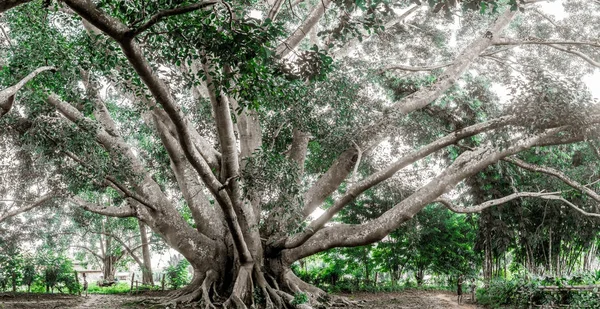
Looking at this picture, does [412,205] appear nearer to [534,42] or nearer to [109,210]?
[534,42]

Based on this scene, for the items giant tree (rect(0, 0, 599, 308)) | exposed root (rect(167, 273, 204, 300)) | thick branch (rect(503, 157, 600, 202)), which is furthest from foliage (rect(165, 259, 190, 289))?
thick branch (rect(503, 157, 600, 202))

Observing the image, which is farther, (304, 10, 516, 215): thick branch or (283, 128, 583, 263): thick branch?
(304, 10, 516, 215): thick branch

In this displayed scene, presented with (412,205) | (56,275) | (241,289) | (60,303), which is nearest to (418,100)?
(412,205)

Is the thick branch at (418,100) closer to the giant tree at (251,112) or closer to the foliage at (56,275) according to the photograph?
the giant tree at (251,112)

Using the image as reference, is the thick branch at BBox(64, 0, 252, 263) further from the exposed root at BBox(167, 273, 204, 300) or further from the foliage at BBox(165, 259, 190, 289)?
the foliage at BBox(165, 259, 190, 289)

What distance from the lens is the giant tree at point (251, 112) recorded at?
14.0ft

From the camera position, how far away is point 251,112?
342 inches

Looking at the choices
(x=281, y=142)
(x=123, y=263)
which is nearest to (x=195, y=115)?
(x=281, y=142)

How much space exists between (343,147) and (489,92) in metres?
4.84

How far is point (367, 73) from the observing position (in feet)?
26.2

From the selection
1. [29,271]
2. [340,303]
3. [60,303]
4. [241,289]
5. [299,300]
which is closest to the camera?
[299,300]

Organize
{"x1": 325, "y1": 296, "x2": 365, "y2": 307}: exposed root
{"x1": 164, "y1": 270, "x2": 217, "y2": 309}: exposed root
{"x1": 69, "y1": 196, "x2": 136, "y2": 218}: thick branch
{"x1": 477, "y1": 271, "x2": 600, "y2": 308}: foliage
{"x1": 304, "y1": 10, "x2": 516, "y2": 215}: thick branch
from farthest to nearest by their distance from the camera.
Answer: {"x1": 325, "y1": 296, "x2": 365, "y2": 307}: exposed root
{"x1": 69, "y1": 196, "x2": 136, "y2": 218}: thick branch
{"x1": 304, "y1": 10, "x2": 516, "y2": 215}: thick branch
{"x1": 164, "y1": 270, "x2": 217, "y2": 309}: exposed root
{"x1": 477, "y1": 271, "x2": 600, "y2": 308}: foliage

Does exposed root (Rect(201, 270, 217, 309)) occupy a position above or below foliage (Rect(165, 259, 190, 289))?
above

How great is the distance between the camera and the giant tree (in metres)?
4.25
